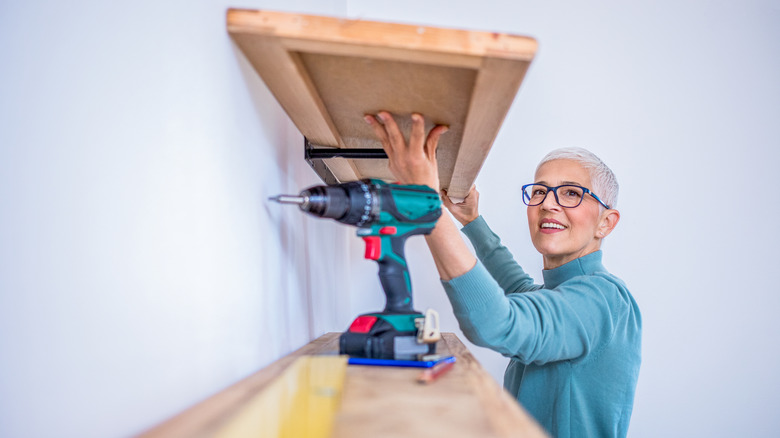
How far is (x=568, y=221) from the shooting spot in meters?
1.29

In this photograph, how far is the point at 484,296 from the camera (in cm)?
88

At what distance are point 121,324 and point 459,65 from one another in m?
0.48

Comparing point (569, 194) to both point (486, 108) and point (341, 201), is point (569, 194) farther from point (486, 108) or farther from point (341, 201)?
point (341, 201)

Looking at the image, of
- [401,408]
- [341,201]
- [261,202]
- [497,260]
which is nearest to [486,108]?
[341,201]

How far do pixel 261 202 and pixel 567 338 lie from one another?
63cm

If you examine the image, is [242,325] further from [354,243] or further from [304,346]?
[354,243]

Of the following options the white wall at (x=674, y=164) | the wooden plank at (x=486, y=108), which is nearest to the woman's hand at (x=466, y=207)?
the white wall at (x=674, y=164)

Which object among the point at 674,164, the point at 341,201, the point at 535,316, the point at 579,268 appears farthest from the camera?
the point at 674,164

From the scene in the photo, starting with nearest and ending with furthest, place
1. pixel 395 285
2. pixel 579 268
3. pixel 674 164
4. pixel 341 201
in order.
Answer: pixel 341 201 → pixel 395 285 → pixel 579 268 → pixel 674 164

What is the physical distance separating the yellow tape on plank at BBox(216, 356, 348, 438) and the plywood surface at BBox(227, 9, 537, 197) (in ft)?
1.34

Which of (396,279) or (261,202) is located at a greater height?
(261,202)

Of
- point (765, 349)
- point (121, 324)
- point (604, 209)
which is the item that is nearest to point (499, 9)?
Answer: point (604, 209)

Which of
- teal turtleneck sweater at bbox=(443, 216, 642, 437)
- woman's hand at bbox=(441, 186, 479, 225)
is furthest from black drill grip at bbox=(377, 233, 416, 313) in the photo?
woman's hand at bbox=(441, 186, 479, 225)

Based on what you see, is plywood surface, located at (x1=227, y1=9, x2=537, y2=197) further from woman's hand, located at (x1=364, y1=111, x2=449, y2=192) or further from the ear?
the ear
